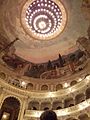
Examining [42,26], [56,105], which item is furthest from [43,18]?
[56,105]

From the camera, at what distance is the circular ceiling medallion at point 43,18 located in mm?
27484

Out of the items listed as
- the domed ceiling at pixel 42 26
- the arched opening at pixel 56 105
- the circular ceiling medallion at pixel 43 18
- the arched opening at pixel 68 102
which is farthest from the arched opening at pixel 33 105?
the circular ceiling medallion at pixel 43 18


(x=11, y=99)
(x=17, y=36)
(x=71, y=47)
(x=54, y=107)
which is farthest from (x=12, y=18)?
(x=54, y=107)

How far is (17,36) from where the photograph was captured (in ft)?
90.4

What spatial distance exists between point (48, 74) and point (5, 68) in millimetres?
4900

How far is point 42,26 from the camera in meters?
29.2

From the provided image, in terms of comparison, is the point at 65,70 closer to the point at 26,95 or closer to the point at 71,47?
the point at 71,47

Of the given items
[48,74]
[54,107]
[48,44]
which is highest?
[48,44]

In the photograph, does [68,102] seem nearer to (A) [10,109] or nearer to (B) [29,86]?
(B) [29,86]

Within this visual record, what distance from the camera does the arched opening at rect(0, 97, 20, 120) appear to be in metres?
22.2

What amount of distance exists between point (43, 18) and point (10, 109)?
12.3 m

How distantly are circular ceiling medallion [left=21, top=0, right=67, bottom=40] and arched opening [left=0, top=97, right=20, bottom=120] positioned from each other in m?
8.81

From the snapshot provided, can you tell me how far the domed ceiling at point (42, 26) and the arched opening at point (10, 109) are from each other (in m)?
6.45

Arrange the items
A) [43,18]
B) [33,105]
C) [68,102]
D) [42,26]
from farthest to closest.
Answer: [43,18] → [42,26] → [33,105] → [68,102]
